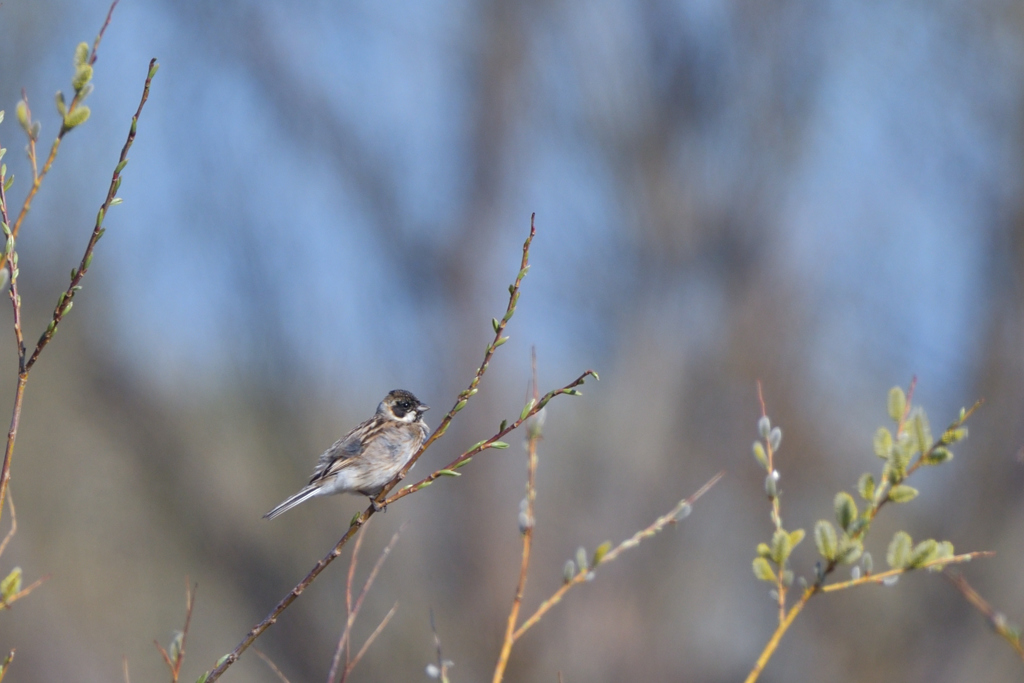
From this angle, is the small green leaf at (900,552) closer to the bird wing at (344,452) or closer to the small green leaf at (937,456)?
the small green leaf at (937,456)

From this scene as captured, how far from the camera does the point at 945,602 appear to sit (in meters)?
9.12

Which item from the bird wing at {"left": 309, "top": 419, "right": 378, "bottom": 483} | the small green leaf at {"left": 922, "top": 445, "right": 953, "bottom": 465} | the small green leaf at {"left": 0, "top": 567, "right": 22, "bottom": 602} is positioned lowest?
the small green leaf at {"left": 0, "top": 567, "right": 22, "bottom": 602}

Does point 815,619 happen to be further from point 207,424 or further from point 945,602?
point 207,424

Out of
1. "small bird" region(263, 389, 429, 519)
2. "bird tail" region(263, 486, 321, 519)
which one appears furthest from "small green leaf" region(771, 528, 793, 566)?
"small bird" region(263, 389, 429, 519)

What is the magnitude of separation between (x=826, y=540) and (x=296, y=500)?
8.07ft

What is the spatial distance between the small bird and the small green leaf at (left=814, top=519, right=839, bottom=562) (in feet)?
8.21

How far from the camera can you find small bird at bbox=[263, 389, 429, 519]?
384 cm

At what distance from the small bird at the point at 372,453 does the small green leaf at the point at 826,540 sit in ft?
8.21

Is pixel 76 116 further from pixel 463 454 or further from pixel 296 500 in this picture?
pixel 296 500

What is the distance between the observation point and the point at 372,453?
12.9 feet

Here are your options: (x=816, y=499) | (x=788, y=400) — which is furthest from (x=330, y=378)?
(x=816, y=499)

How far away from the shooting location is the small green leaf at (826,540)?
1317 millimetres

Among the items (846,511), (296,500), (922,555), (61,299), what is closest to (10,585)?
(61,299)

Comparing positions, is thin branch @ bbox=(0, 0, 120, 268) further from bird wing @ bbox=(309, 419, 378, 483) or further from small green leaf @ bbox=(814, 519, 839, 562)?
bird wing @ bbox=(309, 419, 378, 483)
